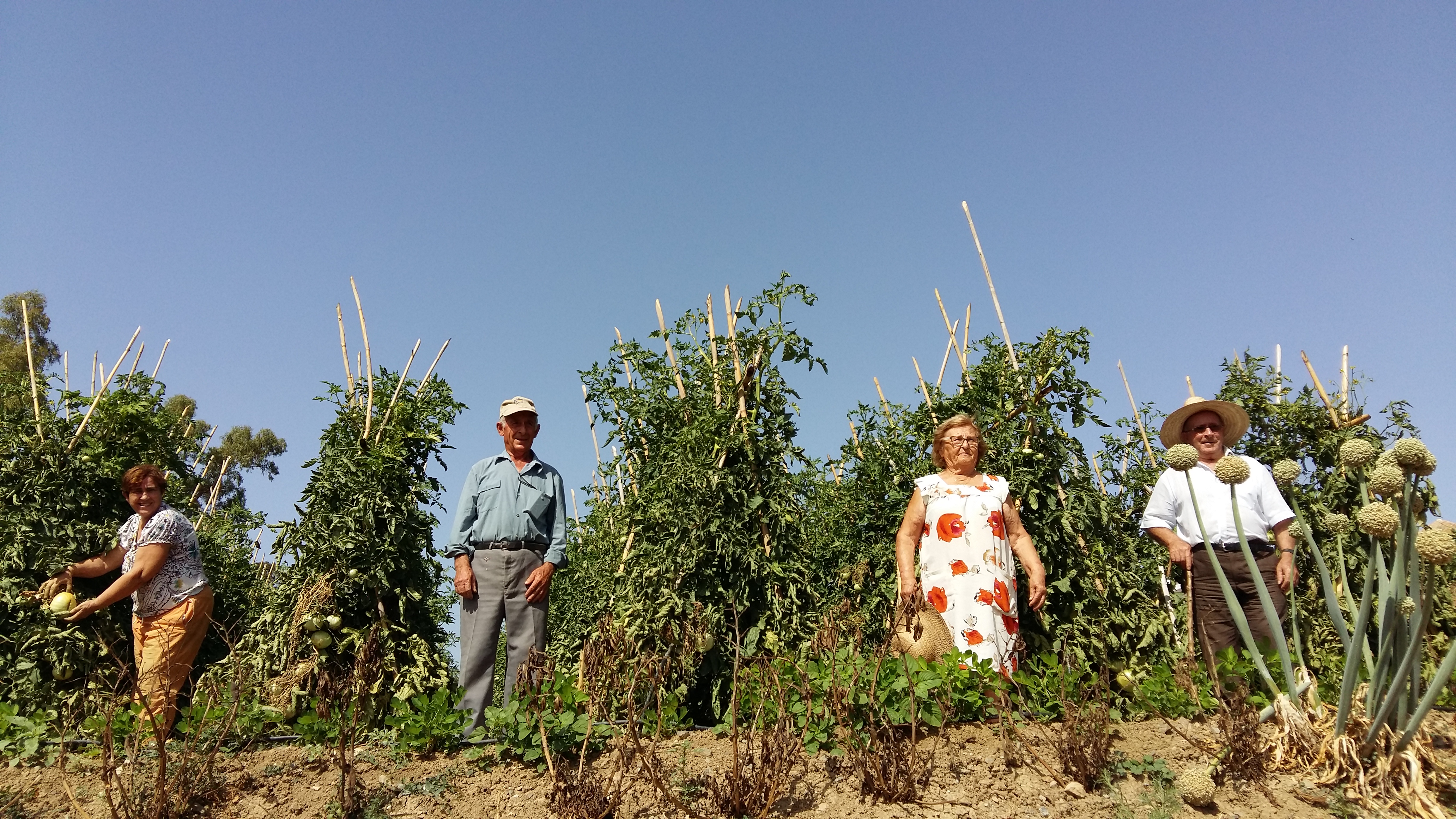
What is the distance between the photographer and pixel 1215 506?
4098mm

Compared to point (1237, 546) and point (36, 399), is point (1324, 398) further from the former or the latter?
point (36, 399)

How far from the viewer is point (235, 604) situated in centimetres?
635

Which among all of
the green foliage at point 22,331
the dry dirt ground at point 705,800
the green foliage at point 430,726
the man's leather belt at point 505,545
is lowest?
the dry dirt ground at point 705,800

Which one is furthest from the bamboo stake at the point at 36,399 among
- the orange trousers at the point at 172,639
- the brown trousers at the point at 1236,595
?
the brown trousers at the point at 1236,595

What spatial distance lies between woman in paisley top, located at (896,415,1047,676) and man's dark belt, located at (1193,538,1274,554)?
3.02 ft

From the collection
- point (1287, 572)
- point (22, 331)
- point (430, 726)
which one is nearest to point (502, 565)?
point (430, 726)

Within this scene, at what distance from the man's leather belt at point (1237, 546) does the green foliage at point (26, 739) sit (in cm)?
544

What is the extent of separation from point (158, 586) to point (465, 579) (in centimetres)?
164

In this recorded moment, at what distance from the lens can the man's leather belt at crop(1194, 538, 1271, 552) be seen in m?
4.00

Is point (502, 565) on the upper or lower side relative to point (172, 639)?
upper

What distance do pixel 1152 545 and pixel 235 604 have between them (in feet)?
21.4

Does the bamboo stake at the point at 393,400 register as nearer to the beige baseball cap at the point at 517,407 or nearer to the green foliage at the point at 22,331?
the beige baseball cap at the point at 517,407

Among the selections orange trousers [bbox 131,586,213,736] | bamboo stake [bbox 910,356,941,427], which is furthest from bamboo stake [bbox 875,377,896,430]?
orange trousers [bbox 131,586,213,736]

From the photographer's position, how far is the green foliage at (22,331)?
14414 millimetres
